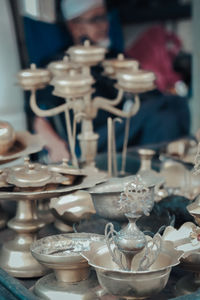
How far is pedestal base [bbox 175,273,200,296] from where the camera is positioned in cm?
95

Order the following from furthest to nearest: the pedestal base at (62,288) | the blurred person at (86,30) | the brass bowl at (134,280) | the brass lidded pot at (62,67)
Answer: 1. the blurred person at (86,30)
2. the brass lidded pot at (62,67)
3. the pedestal base at (62,288)
4. the brass bowl at (134,280)

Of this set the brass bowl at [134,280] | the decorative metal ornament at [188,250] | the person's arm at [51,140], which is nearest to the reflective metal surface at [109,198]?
the decorative metal ornament at [188,250]

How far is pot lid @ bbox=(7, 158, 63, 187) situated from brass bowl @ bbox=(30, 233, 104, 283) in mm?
120

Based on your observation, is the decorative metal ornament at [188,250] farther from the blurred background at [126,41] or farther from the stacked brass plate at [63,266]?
the blurred background at [126,41]

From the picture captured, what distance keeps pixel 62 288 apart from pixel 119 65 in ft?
2.58

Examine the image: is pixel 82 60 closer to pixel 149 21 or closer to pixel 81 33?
pixel 81 33

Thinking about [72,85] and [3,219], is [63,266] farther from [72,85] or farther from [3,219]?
[72,85]

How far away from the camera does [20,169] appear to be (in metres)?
1.14

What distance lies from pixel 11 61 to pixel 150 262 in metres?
1.84

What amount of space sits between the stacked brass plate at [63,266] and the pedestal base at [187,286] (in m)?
0.15

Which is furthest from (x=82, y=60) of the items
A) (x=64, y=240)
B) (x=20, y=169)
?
(x=64, y=240)

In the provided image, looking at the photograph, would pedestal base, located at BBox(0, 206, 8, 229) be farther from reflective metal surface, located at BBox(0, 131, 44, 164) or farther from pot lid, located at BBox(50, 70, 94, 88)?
pot lid, located at BBox(50, 70, 94, 88)

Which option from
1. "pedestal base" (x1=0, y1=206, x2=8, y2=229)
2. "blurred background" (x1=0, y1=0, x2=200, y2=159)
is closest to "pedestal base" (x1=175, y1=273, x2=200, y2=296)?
"pedestal base" (x1=0, y1=206, x2=8, y2=229)

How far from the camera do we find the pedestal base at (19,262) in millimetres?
1059
